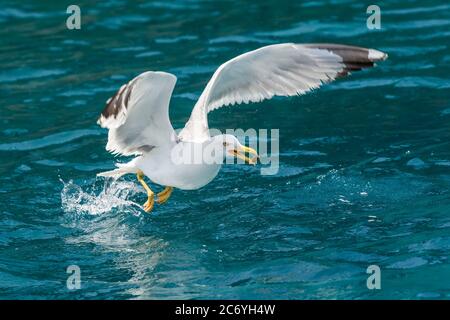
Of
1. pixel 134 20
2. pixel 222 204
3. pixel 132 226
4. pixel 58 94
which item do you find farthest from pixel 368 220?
pixel 134 20

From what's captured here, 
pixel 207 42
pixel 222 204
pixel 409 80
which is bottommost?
pixel 222 204

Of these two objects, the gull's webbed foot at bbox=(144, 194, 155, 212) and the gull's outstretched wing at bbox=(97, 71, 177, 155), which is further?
the gull's webbed foot at bbox=(144, 194, 155, 212)

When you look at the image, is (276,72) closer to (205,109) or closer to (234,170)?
(205,109)

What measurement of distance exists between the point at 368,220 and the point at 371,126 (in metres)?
2.55

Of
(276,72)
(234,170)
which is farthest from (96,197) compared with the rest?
(276,72)

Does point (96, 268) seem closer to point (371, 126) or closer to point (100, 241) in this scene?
point (100, 241)

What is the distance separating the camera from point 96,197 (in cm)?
1042

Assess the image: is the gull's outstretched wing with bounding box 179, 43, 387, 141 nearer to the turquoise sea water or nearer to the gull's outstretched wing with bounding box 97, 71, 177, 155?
the gull's outstretched wing with bounding box 97, 71, 177, 155

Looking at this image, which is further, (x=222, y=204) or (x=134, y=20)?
(x=134, y=20)

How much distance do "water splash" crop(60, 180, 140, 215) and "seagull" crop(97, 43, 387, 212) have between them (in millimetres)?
513

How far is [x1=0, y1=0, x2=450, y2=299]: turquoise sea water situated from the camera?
28.1ft

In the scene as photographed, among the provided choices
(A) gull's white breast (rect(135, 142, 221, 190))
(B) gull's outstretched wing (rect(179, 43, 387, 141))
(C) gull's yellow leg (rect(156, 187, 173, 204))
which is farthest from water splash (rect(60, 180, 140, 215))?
(B) gull's outstretched wing (rect(179, 43, 387, 141))

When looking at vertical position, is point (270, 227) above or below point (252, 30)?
below

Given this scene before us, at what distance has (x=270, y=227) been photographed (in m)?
9.42
